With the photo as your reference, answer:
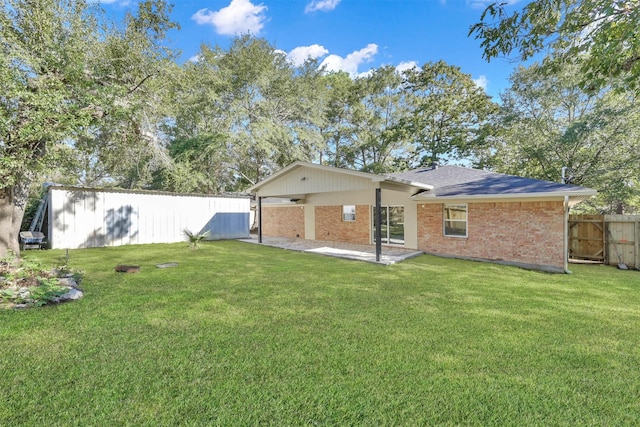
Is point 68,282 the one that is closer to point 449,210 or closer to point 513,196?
point 449,210

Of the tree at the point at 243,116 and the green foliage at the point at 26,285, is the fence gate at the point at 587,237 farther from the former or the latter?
the tree at the point at 243,116

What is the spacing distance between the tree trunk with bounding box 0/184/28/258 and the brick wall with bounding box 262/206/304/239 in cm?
1106

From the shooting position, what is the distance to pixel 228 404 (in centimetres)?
245

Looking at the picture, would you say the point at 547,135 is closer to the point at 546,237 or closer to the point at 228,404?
the point at 546,237

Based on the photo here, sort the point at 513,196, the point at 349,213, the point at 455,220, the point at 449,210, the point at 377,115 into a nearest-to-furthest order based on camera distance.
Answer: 1. the point at 513,196
2. the point at 455,220
3. the point at 449,210
4. the point at 349,213
5. the point at 377,115

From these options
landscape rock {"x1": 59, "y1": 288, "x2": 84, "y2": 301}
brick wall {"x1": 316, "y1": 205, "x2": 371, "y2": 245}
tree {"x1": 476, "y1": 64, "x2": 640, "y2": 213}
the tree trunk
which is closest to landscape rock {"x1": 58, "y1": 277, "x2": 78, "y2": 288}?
landscape rock {"x1": 59, "y1": 288, "x2": 84, "y2": 301}

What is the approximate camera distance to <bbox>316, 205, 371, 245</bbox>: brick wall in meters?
13.5

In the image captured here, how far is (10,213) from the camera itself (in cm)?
764

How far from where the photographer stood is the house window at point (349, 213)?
1398 centimetres

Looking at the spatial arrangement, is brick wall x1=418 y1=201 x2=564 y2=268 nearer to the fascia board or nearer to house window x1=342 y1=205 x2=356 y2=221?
the fascia board

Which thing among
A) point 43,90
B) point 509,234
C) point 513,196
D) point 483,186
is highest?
point 43,90

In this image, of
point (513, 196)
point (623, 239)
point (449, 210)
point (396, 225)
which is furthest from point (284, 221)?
point (623, 239)

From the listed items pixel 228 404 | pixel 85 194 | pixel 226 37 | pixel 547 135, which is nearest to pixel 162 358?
pixel 228 404

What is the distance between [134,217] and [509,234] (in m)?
14.9
